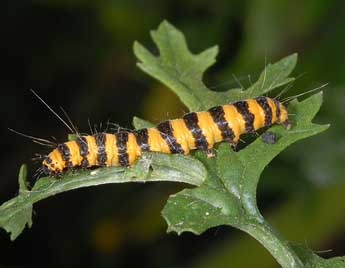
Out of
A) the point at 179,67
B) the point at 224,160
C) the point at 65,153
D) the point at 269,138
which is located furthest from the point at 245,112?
the point at 65,153

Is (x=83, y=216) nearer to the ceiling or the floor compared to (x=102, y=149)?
nearer to the floor

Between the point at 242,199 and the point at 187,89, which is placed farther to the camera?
the point at 187,89

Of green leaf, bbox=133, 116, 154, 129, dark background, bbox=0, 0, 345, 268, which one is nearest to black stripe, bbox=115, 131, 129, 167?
green leaf, bbox=133, 116, 154, 129

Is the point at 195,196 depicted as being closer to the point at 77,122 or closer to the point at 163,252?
the point at 163,252

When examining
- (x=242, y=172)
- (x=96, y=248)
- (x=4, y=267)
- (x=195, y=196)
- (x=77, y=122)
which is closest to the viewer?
(x=195, y=196)

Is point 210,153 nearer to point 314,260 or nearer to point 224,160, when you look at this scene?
point 224,160

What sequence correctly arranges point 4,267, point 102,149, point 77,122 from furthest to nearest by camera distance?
point 77,122
point 4,267
point 102,149

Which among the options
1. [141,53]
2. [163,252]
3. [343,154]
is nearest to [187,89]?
[141,53]

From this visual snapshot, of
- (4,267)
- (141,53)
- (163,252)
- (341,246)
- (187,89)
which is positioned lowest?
(341,246)
